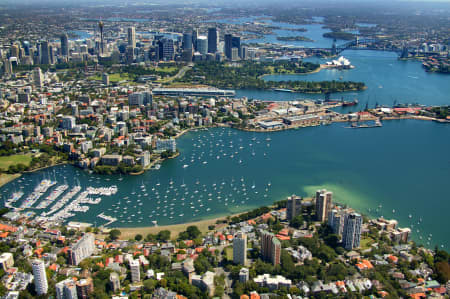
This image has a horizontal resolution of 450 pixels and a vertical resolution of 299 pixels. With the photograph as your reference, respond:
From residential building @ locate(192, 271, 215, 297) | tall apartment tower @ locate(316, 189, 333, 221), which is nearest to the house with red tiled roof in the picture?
tall apartment tower @ locate(316, 189, 333, 221)

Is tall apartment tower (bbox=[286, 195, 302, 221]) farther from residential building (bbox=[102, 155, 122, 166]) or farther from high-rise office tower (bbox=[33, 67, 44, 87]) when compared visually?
high-rise office tower (bbox=[33, 67, 44, 87])

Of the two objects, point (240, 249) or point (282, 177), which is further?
point (282, 177)

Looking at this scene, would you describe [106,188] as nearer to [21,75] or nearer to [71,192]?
[71,192]

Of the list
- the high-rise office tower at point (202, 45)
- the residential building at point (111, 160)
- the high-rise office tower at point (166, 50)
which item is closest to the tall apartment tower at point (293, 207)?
the residential building at point (111, 160)

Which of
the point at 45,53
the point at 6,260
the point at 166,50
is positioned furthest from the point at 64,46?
the point at 6,260

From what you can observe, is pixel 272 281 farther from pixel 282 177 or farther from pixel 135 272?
pixel 282 177

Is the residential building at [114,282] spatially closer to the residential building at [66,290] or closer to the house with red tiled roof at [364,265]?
the residential building at [66,290]
